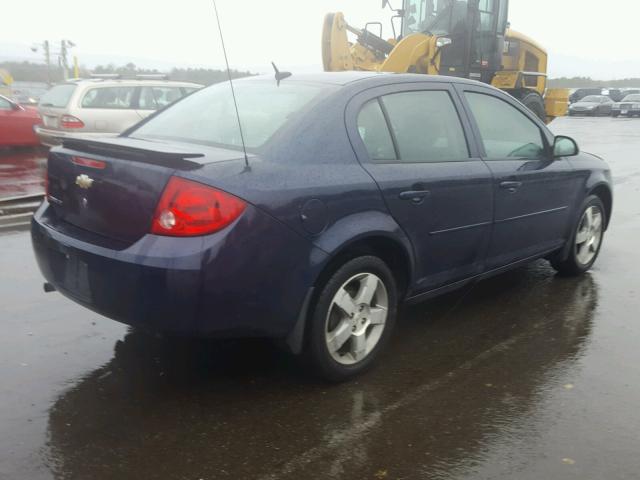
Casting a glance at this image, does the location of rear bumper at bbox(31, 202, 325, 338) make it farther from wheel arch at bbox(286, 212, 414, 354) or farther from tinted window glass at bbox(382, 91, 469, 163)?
tinted window glass at bbox(382, 91, 469, 163)

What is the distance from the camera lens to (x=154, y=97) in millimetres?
12898

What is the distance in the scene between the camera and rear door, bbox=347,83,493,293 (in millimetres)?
3799

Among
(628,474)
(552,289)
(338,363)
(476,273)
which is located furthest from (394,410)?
(552,289)

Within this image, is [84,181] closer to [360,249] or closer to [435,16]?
[360,249]

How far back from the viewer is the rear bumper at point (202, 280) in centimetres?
307

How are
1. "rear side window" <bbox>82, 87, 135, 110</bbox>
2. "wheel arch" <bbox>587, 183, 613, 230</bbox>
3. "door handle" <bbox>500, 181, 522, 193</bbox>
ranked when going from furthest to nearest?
"rear side window" <bbox>82, 87, 135, 110</bbox>
"wheel arch" <bbox>587, 183, 613, 230</bbox>
"door handle" <bbox>500, 181, 522, 193</bbox>

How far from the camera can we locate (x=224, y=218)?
10.2 ft

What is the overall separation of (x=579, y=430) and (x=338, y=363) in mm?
1213

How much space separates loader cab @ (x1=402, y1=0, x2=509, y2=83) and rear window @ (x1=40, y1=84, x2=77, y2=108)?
6.91 m

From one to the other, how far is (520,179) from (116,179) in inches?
106

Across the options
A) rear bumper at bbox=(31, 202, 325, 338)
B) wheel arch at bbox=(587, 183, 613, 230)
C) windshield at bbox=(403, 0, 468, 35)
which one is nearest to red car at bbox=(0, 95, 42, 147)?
windshield at bbox=(403, 0, 468, 35)

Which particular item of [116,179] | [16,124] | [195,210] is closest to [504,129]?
[195,210]

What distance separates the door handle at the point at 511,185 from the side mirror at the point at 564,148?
2.23 ft

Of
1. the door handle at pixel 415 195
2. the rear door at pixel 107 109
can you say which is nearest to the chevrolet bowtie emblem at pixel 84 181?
the door handle at pixel 415 195
